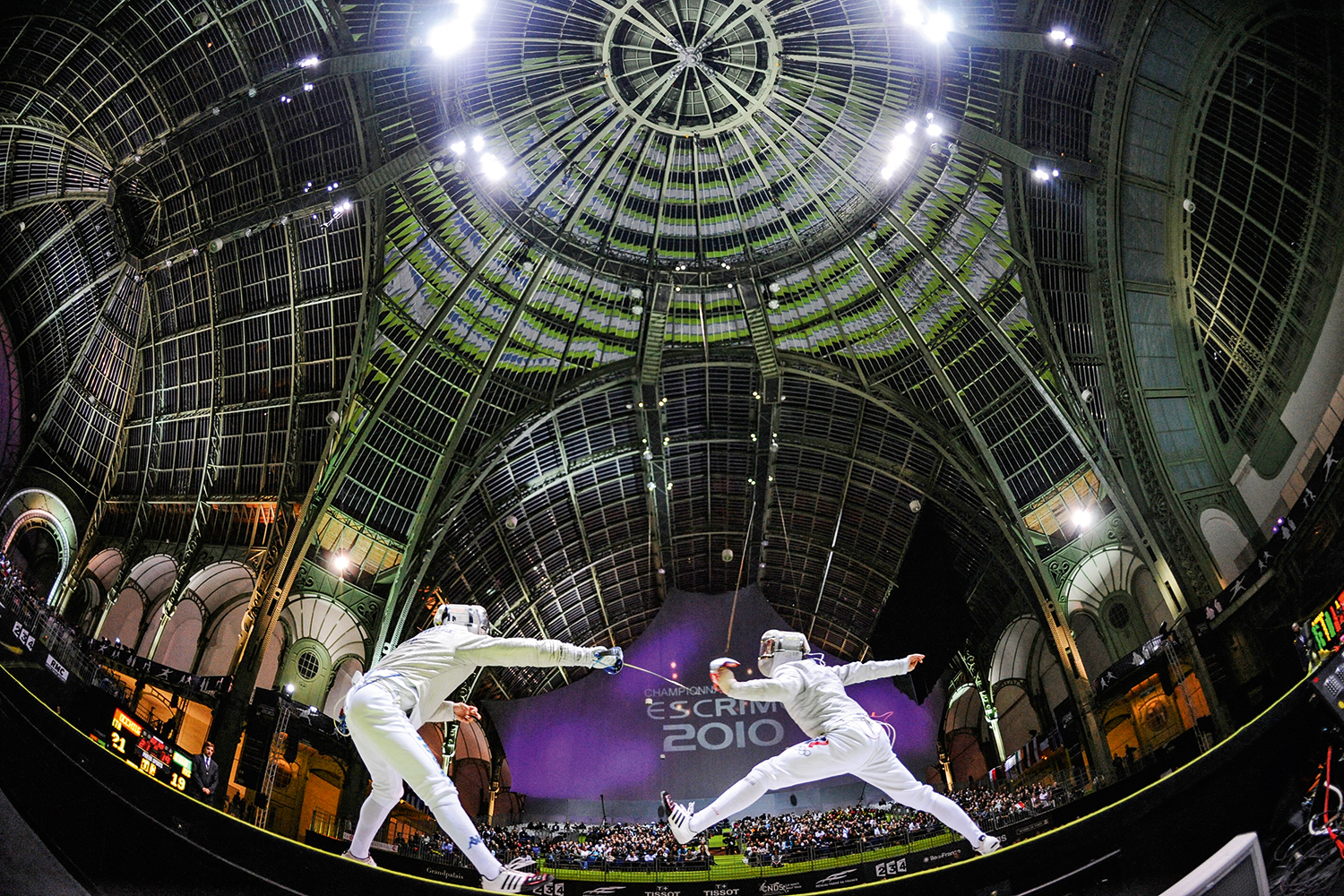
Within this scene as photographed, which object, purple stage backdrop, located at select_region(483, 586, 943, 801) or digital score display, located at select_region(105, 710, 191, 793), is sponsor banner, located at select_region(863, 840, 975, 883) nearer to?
purple stage backdrop, located at select_region(483, 586, 943, 801)

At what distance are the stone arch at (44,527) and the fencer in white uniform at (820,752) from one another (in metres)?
27.9

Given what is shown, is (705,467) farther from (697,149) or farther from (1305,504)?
(1305,504)

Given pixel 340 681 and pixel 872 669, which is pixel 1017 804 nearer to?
pixel 872 669

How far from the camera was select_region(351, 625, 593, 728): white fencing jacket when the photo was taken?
13328mm

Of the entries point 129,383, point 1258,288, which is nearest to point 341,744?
point 129,383

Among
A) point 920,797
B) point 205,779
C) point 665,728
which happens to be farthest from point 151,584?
point 920,797

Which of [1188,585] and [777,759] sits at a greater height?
[1188,585]

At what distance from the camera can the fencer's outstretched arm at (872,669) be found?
14750mm

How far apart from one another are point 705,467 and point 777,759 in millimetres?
34881

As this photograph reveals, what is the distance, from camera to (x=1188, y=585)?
31406 mm

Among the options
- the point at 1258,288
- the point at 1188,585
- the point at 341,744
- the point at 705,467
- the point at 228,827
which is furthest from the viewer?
the point at 705,467

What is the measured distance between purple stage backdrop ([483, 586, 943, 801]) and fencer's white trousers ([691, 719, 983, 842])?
24306mm

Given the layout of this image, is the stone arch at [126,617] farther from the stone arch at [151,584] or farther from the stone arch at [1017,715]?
the stone arch at [1017,715]

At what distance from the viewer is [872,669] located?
15352 millimetres
